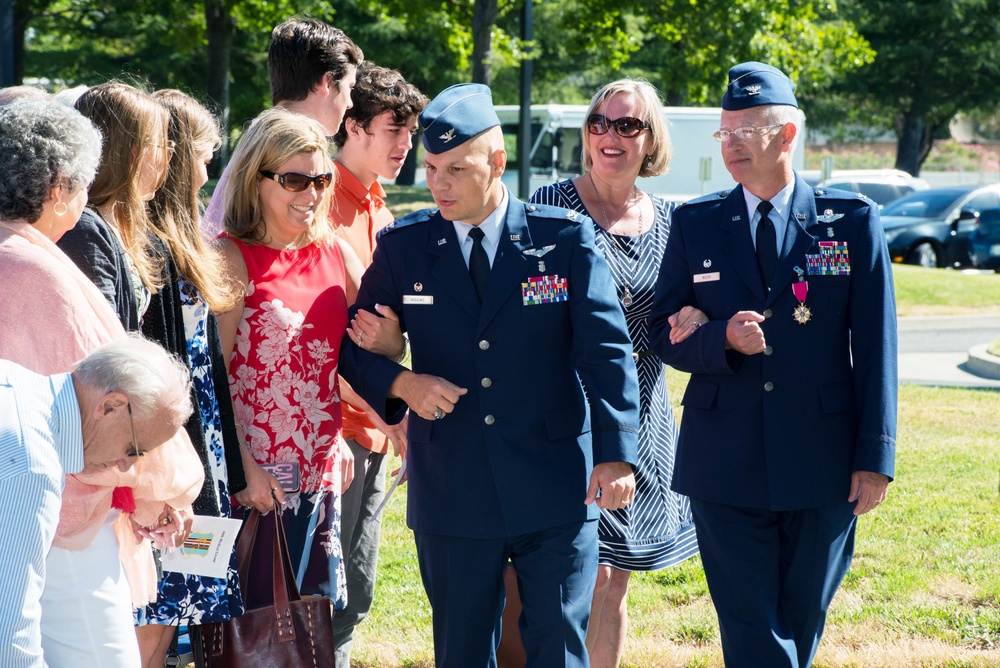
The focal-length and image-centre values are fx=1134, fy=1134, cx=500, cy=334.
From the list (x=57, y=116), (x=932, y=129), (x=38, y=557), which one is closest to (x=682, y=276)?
(x=57, y=116)

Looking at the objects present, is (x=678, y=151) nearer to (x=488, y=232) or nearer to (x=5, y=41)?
(x=5, y=41)

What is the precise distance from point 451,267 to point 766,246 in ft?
3.27

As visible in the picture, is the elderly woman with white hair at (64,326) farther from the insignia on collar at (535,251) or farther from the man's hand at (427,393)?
the insignia on collar at (535,251)

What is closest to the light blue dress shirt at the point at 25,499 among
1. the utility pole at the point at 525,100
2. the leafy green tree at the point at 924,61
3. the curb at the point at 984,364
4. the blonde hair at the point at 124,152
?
the blonde hair at the point at 124,152

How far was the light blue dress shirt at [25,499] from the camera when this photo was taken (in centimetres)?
212

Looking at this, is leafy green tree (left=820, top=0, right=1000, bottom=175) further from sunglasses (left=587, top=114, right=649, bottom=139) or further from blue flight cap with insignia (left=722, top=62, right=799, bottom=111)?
blue flight cap with insignia (left=722, top=62, right=799, bottom=111)

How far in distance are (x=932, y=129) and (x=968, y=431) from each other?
4256cm

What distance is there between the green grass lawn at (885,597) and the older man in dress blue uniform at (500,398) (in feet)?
0.56

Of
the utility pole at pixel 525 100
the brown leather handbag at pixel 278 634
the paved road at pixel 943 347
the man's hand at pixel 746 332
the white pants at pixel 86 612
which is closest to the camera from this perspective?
the white pants at pixel 86 612

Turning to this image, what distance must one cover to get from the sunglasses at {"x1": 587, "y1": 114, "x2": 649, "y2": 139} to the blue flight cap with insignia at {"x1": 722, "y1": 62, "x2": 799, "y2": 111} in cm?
53

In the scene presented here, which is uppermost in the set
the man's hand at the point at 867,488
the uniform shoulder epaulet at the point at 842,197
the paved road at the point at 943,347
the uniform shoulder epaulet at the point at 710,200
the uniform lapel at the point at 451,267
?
the uniform shoulder epaulet at the point at 842,197

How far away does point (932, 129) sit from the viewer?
47.2 m

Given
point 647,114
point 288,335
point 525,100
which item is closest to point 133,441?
point 288,335

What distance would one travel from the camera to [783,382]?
3443 millimetres
